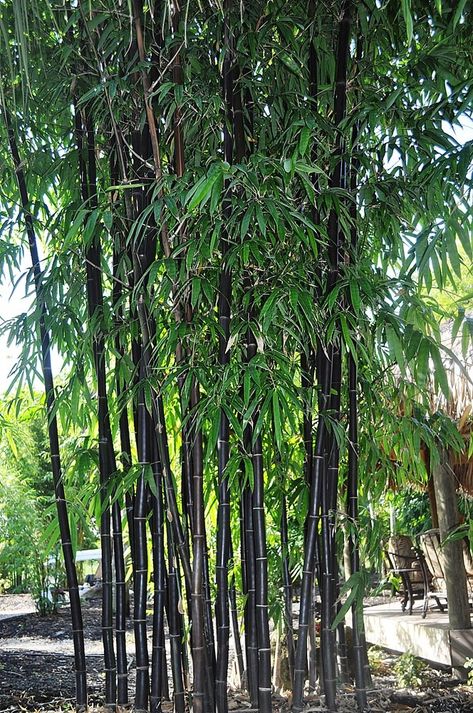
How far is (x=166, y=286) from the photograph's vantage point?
6.70ft

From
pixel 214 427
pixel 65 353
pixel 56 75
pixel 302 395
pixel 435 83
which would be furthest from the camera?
pixel 65 353

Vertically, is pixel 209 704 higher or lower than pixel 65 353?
lower

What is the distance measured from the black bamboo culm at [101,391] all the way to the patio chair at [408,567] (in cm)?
335

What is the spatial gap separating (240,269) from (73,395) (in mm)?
775

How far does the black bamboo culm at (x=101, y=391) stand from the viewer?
244cm

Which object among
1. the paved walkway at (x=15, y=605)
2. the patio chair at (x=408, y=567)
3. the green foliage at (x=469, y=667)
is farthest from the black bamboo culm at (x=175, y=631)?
the paved walkway at (x=15, y=605)

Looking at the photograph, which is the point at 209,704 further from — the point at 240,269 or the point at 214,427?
the point at 240,269

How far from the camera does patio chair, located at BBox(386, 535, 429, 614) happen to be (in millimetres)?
5594

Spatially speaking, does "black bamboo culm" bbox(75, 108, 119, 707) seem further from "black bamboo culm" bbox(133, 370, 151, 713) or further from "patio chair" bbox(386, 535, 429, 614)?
"patio chair" bbox(386, 535, 429, 614)

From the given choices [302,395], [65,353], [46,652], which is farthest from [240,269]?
[46,652]

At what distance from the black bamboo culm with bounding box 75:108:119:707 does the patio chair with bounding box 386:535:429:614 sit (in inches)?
132

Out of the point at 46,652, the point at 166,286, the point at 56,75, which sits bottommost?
the point at 46,652

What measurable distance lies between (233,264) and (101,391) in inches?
27.1

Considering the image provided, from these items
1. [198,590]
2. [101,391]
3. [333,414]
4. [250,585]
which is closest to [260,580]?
A: [198,590]
